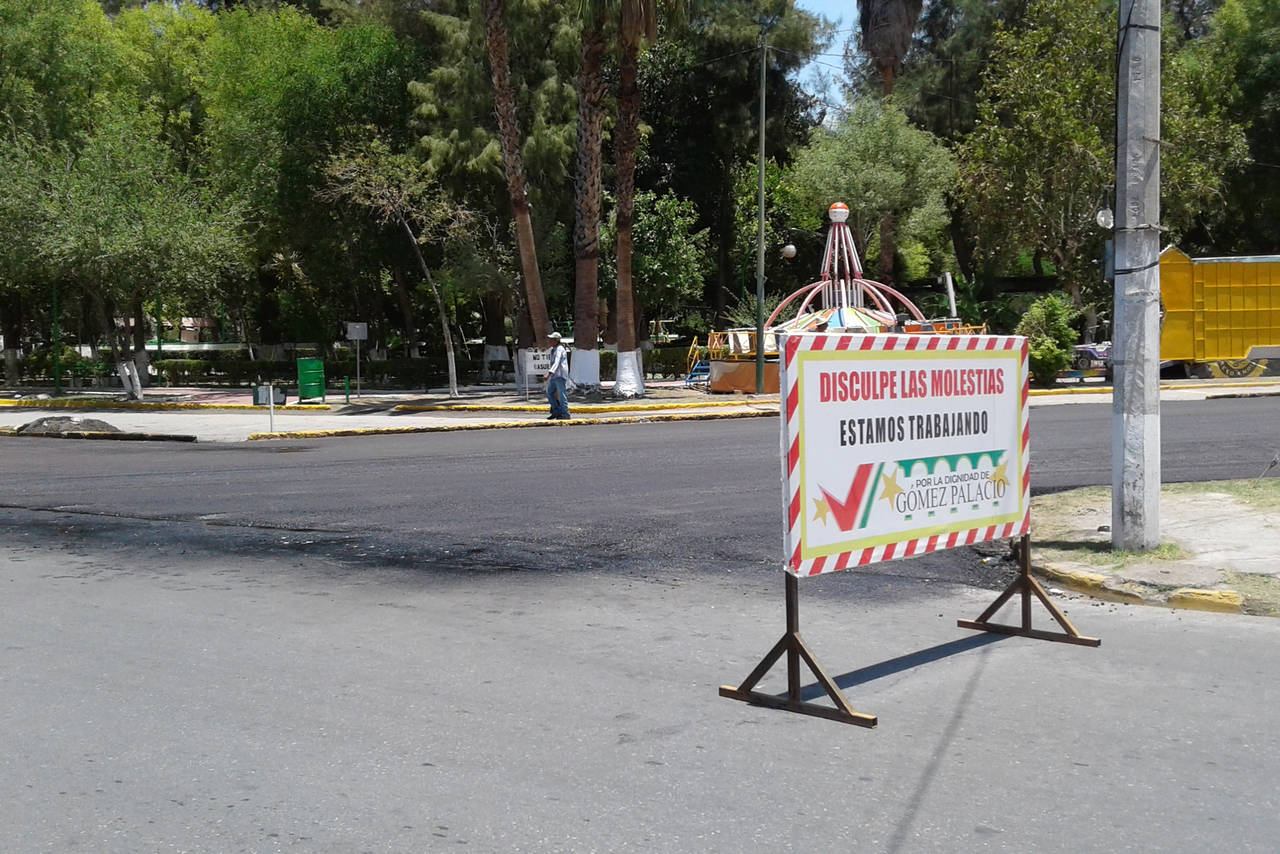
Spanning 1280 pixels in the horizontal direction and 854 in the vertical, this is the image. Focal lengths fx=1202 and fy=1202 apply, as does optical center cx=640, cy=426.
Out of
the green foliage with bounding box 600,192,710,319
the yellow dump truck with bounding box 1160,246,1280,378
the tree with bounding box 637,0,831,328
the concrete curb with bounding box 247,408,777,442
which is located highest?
the tree with bounding box 637,0,831,328

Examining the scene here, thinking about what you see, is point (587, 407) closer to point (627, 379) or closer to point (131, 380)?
point (627, 379)

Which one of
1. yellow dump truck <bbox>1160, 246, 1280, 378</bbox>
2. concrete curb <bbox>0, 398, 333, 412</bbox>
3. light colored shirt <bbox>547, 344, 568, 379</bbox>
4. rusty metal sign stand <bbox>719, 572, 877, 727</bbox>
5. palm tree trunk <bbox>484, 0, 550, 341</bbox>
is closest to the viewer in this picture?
rusty metal sign stand <bbox>719, 572, 877, 727</bbox>

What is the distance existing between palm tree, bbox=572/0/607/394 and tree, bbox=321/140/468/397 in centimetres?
382

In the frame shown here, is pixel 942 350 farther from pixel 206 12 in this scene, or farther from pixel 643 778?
pixel 206 12

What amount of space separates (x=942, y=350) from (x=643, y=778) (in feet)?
10.5

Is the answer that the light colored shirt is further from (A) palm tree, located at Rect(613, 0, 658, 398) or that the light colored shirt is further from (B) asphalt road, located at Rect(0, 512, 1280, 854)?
(B) asphalt road, located at Rect(0, 512, 1280, 854)

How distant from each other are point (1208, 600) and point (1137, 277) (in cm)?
256

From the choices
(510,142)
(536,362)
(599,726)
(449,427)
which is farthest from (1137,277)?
(510,142)

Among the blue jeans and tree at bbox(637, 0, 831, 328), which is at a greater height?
tree at bbox(637, 0, 831, 328)

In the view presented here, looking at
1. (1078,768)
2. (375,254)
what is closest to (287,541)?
(1078,768)

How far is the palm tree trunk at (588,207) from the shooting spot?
30156 mm

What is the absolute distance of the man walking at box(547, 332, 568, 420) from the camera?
24.1m

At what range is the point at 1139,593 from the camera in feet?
27.1

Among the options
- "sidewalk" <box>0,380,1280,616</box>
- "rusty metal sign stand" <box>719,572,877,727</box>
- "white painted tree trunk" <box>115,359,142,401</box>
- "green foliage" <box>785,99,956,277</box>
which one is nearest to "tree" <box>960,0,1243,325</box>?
"green foliage" <box>785,99,956,277</box>
